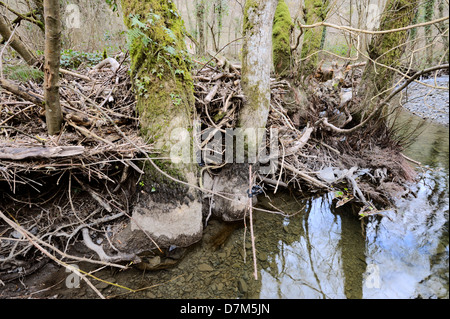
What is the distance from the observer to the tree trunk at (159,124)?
8.41 feet

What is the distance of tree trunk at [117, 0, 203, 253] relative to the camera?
8.41 ft

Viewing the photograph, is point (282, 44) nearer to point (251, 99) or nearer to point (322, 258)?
point (251, 99)

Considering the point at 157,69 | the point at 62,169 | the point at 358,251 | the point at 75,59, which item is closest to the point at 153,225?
the point at 62,169

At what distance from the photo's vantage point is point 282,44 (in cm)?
446

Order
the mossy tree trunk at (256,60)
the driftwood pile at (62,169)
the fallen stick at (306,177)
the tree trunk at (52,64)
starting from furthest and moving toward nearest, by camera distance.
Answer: the fallen stick at (306,177) → the mossy tree trunk at (256,60) → the driftwood pile at (62,169) → the tree trunk at (52,64)

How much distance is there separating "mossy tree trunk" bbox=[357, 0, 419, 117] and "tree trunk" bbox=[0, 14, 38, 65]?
492 cm

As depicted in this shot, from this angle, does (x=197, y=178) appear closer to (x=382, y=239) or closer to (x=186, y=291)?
(x=186, y=291)

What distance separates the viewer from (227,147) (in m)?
3.21

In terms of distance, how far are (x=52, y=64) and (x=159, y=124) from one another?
1103mm

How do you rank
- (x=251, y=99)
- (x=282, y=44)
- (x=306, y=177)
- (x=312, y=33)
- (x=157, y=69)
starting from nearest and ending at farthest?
(x=157, y=69), (x=251, y=99), (x=306, y=177), (x=282, y=44), (x=312, y=33)

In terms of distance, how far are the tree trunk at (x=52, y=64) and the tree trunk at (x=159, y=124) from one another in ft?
2.64

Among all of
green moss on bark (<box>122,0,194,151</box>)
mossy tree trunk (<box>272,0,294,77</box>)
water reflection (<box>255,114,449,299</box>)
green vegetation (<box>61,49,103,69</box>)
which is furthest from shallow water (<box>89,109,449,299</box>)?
green vegetation (<box>61,49,103,69</box>)

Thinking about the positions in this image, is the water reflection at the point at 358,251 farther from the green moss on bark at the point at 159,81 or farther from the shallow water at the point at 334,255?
the green moss on bark at the point at 159,81

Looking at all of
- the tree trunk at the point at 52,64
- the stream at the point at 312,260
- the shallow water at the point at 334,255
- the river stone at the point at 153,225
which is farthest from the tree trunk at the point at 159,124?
the tree trunk at the point at 52,64
